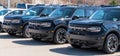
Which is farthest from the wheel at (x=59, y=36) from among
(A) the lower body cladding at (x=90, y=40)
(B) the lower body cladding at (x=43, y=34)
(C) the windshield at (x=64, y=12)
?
(A) the lower body cladding at (x=90, y=40)

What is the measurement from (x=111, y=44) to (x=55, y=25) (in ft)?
10.0

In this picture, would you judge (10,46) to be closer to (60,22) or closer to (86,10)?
(60,22)

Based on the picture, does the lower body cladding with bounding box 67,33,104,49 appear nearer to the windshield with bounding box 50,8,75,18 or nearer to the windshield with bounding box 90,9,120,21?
the windshield with bounding box 90,9,120,21

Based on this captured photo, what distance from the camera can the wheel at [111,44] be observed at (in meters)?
11.2

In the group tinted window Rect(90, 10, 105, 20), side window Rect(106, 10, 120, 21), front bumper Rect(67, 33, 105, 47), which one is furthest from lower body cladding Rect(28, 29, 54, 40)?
side window Rect(106, 10, 120, 21)

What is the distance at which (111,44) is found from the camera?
37.3 ft

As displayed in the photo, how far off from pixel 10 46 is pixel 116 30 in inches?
168

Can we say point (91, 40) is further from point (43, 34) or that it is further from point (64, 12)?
point (64, 12)

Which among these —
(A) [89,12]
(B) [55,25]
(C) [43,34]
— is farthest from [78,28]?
(A) [89,12]

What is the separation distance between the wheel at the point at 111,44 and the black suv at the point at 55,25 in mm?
2798

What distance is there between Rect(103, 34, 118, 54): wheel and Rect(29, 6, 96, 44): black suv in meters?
2.80

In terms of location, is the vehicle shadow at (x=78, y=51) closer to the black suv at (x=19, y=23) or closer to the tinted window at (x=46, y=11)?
the tinted window at (x=46, y=11)

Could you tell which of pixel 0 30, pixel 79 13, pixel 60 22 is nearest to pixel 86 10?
pixel 79 13

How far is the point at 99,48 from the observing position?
37.8ft
